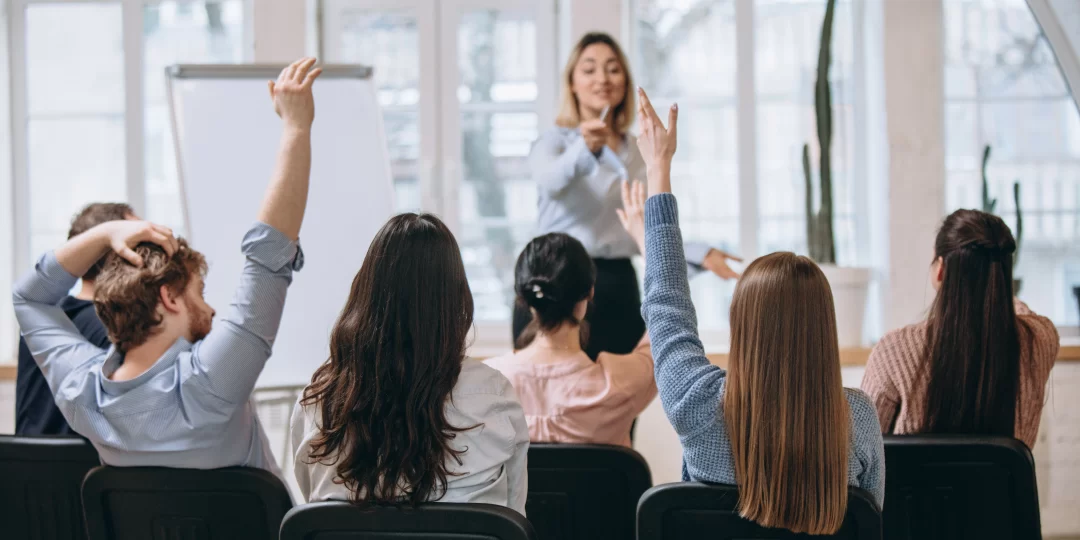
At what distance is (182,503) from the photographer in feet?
4.63

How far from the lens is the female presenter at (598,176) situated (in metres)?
2.72

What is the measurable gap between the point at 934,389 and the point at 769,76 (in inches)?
98.9

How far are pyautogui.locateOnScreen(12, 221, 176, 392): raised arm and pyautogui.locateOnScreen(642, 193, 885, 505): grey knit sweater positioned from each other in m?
0.93

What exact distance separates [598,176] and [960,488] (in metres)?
1.49

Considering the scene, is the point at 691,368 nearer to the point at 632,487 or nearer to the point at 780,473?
the point at 780,473

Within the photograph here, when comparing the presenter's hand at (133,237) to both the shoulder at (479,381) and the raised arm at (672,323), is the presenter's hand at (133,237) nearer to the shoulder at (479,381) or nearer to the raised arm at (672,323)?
the shoulder at (479,381)

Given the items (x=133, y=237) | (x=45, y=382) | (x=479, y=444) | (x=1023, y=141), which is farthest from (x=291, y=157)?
(x=1023, y=141)

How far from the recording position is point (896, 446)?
4.89 feet

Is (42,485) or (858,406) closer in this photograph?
(858,406)

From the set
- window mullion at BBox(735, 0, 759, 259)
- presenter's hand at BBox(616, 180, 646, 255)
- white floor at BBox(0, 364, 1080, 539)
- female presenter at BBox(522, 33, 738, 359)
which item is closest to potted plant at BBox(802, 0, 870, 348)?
white floor at BBox(0, 364, 1080, 539)

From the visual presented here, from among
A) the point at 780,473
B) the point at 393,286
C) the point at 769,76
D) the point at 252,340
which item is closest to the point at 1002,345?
the point at 780,473

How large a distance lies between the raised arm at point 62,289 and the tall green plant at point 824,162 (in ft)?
8.44

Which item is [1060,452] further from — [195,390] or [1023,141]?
[195,390]

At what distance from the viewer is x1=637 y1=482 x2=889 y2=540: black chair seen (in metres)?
1.22
